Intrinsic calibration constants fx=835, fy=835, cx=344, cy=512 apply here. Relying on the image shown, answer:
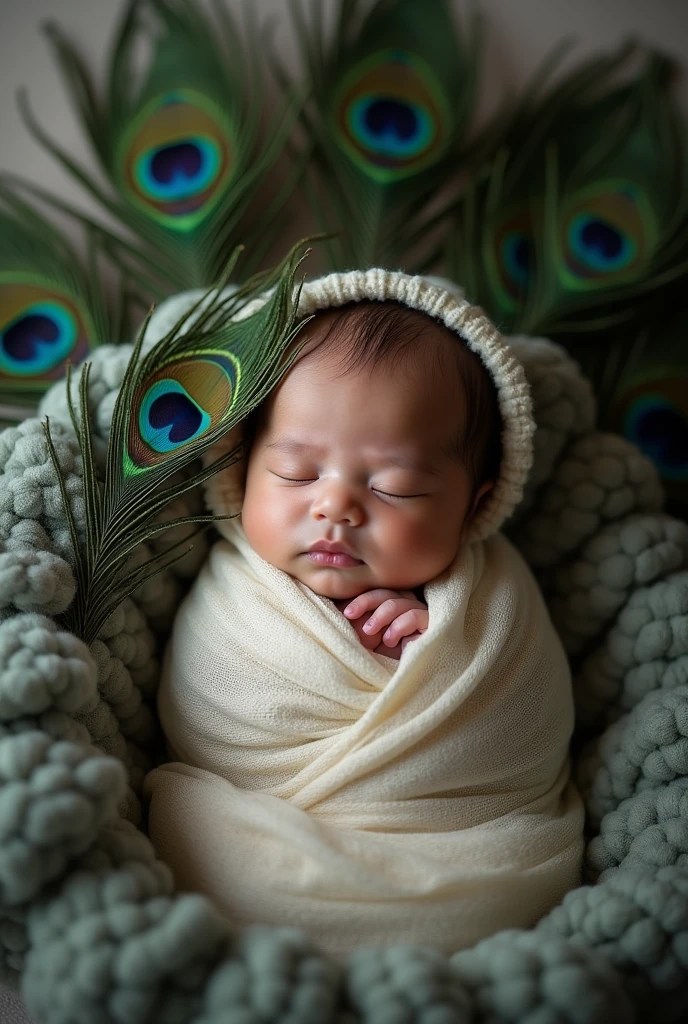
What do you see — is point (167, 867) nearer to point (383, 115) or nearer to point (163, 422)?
point (163, 422)

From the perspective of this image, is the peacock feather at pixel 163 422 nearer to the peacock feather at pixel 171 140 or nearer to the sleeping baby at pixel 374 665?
the sleeping baby at pixel 374 665

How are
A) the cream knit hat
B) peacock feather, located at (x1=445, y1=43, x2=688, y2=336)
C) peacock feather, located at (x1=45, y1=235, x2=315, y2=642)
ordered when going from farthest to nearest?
peacock feather, located at (x1=445, y1=43, x2=688, y2=336) → the cream knit hat → peacock feather, located at (x1=45, y1=235, x2=315, y2=642)

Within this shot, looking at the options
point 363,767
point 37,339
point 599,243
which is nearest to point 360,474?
point 363,767

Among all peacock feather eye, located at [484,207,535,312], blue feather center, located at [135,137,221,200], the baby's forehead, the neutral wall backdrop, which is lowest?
the baby's forehead

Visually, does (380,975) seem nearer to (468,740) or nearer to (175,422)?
(468,740)

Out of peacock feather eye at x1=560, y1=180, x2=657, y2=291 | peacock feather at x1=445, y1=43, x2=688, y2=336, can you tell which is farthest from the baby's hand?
peacock feather eye at x1=560, y1=180, x2=657, y2=291

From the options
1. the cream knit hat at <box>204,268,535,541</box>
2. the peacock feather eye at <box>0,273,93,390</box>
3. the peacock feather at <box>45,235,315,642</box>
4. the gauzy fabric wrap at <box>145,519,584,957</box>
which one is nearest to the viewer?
the gauzy fabric wrap at <box>145,519,584,957</box>

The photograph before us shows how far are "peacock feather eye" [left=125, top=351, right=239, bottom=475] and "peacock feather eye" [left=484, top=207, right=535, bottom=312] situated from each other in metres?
0.63

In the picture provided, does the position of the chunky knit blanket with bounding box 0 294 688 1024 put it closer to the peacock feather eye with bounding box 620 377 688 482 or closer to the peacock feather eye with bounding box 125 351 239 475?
the peacock feather eye with bounding box 125 351 239 475

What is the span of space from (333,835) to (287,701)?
0.17 m

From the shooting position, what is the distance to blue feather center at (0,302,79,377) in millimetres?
1359

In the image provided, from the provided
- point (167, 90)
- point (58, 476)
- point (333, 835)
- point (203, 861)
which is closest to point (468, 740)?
point (333, 835)

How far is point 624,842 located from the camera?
1.06m

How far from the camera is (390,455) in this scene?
107cm
